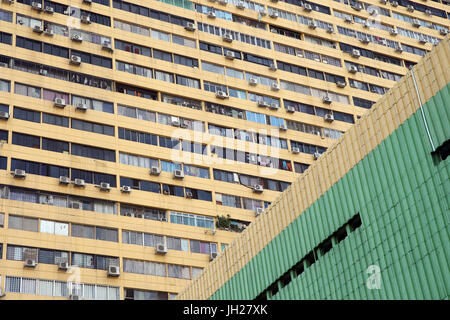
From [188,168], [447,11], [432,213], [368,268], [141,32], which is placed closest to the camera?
[432,213]

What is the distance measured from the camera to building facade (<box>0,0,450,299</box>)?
179 feet

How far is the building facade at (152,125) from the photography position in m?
54.6

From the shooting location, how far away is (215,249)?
2367 inches

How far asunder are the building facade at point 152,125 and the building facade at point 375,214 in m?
19.9

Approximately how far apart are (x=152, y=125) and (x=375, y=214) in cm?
3472

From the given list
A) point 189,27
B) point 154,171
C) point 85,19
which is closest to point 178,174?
point 154,171

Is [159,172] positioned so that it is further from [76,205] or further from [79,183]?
[76,205]

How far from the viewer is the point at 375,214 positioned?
3033cm


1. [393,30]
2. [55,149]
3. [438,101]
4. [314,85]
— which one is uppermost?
[393,30]

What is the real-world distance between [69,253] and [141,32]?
72.6 feet

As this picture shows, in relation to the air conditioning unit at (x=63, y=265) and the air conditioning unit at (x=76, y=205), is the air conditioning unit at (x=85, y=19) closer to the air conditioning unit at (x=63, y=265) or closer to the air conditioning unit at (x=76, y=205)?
the air conditioning unit at (x=76, y=205)

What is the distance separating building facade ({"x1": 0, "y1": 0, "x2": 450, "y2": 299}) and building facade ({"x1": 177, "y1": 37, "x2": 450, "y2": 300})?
19.9m
